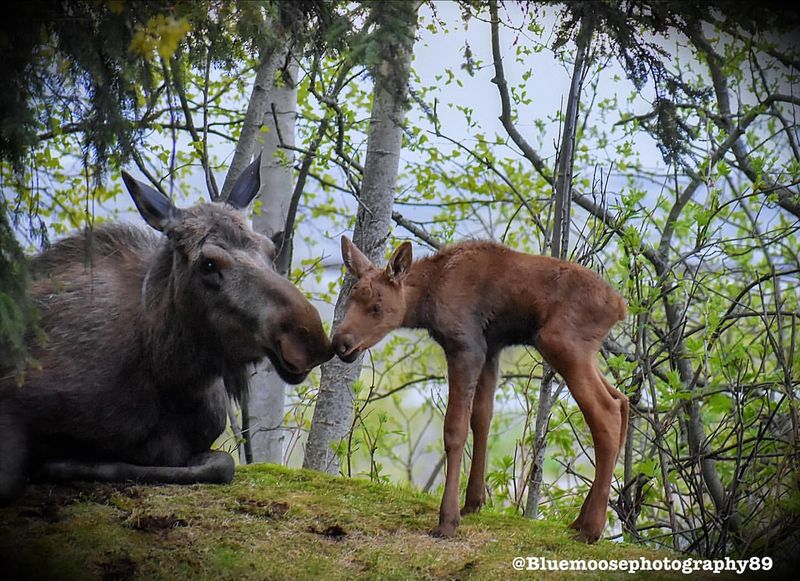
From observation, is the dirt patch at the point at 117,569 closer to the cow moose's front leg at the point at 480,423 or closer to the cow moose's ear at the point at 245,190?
the cow moose's front leg at the point at 480,423

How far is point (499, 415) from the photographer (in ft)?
38.4

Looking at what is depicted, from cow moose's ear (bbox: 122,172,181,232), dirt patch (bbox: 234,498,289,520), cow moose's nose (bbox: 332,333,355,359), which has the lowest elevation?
dirt patch (bbox: 234,498,289,520)

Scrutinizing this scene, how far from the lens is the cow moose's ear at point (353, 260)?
499cm

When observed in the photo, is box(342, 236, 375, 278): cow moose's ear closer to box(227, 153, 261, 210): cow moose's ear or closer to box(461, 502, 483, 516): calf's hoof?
box(227, 153, 261, 210): cow moose's ear

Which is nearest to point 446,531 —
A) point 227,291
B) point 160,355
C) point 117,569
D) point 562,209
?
point 117,569

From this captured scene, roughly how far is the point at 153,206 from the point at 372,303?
1.52m

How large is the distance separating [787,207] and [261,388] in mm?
5073

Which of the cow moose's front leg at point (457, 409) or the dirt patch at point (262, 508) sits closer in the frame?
the cow moose's front leg at point (457, 409)

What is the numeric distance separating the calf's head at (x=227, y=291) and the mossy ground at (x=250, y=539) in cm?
85

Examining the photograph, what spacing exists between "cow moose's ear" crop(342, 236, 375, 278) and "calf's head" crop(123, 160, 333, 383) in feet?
1.06

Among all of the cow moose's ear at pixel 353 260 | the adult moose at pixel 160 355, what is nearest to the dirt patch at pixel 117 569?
the adult moose at pixel 160 355

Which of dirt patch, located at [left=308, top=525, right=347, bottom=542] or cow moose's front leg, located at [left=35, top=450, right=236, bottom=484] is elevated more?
cow moose's front leg, located at [left=35, top=450, right=236, bottom=484]

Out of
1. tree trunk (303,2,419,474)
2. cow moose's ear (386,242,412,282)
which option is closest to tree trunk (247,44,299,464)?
tree trunk (303,2,419,474)

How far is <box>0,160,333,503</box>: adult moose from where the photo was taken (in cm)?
497
